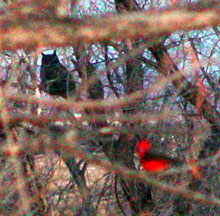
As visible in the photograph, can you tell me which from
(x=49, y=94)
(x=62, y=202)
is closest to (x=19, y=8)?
(x=49, y=94)

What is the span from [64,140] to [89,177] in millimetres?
5497

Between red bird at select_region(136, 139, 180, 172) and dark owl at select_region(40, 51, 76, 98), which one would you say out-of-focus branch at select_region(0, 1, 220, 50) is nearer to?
red bird at select_region(136, 139, 180, 172)

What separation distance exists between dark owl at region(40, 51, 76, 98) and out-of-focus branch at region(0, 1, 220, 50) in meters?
4.65

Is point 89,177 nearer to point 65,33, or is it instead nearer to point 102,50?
point 102,50

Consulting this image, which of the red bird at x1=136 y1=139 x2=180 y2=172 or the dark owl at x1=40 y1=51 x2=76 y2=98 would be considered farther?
the dark owl at x1=40 y1=51 x2=76 y2=98

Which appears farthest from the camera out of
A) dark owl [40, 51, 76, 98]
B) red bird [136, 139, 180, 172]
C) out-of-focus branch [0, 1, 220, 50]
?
dark owl [40, 51, 76, 98]

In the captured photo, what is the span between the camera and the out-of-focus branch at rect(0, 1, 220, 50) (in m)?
1.34

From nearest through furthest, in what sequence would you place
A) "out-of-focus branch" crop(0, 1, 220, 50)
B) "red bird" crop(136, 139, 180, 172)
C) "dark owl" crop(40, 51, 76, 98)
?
1. "out-of-focus branch" crop(0, 1, 220, 50)
2. "red bird" crop(136, 139, 180, 172)
3. "dark owl" crop(40, 51, 76, 98)

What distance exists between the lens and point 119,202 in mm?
7215

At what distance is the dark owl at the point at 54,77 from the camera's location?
612cm

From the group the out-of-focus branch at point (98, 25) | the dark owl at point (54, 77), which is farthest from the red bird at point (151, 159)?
the out-of-focus branch at point (98, 25)

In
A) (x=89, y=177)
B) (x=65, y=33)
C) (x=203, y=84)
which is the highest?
(x=65, y=33)

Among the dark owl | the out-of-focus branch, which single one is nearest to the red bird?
the dark owl

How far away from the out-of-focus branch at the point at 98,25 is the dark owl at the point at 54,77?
4647 millimetres
